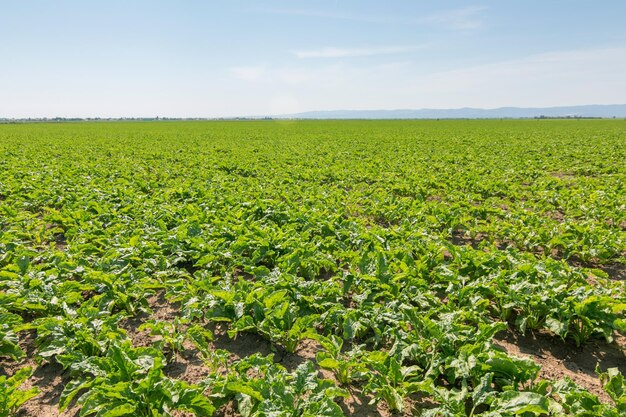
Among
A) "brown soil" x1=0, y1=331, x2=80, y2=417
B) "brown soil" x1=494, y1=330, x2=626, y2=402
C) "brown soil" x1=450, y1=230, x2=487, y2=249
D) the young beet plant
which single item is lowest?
"brown soil" x1=494, y1=330, x2=626, y2=402

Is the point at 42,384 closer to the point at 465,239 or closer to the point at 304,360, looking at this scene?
the point at 304,360

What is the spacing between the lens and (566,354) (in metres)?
4.46

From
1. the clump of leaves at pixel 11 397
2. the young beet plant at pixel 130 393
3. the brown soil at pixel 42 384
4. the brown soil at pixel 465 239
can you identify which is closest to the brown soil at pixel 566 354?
the brown soil at pixel 465 239

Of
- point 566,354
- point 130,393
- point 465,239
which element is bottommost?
point 566,354

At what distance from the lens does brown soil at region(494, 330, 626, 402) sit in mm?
4102

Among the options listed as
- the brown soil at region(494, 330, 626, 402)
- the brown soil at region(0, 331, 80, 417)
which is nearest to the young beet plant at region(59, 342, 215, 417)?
the brown soil at region(0, 331, 80, 417)

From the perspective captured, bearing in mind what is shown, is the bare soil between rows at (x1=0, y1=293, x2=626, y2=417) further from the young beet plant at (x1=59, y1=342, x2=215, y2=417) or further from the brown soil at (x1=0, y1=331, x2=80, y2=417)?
the young beet plant at (x1=59, y1=342, x2=215, y2=417)

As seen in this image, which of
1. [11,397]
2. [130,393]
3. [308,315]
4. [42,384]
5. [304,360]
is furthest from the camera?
[308,315]

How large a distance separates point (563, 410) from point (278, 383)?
2.61m

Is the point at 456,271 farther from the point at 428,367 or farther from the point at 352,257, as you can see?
the point at 428,367

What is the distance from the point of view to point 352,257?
6.43m

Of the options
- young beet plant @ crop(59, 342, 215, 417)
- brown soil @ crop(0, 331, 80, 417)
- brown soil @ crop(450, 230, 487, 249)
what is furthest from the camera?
brown soil @ crop(450, 230, 487, 249)

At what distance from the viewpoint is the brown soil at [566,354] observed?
410cm

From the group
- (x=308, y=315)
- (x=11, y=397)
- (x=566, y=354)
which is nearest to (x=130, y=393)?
(x=11, y=397)
